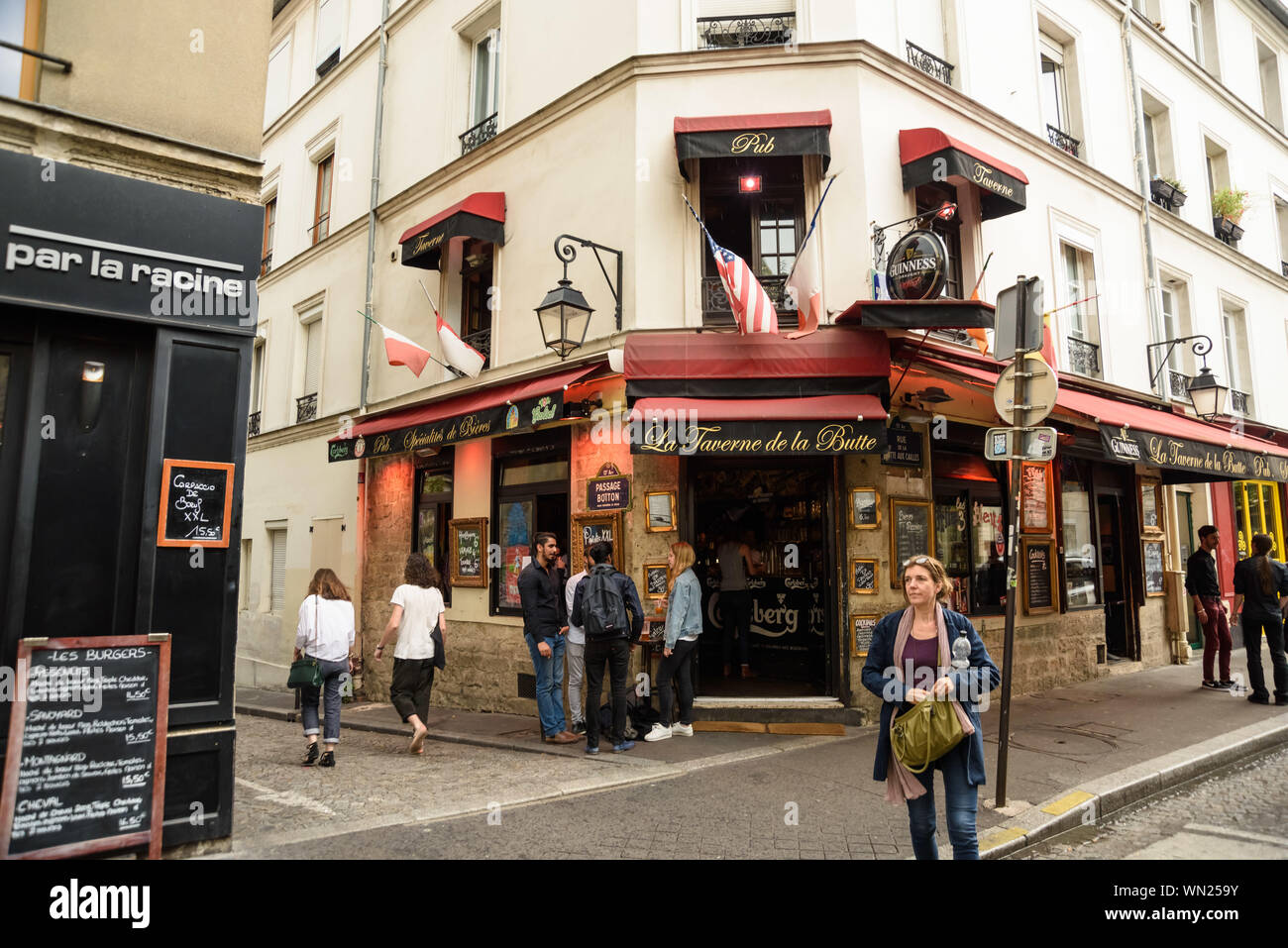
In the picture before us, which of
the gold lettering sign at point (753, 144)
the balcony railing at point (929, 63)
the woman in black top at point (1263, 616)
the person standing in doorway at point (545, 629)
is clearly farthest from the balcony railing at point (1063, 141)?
the person standing in doorway at point (545, 629)

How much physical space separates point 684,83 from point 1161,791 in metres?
8.22

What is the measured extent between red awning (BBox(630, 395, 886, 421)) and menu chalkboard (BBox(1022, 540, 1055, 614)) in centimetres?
413

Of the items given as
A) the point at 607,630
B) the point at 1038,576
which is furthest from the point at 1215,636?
the point at 607,630

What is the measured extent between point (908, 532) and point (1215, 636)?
15.7 ft

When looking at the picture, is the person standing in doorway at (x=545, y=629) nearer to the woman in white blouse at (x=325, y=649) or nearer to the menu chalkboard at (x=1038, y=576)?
the woman in white blouse at (x=325, y=649)

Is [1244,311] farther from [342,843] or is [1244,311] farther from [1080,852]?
[342,843]

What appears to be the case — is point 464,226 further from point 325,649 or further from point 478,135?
point 325,649

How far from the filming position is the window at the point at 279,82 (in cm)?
1645

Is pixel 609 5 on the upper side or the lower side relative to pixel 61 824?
upper

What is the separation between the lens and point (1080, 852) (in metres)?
4.71

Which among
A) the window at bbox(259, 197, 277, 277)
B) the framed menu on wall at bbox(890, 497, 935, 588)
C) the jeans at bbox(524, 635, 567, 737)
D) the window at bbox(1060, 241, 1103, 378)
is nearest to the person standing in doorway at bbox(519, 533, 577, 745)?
the jeans at bbox(524, 635, 567, 737)

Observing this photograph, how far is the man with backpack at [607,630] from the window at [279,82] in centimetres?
1438

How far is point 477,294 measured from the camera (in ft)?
37.1
